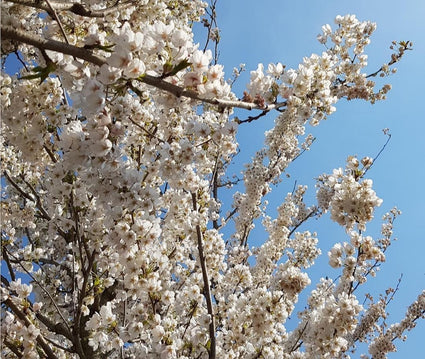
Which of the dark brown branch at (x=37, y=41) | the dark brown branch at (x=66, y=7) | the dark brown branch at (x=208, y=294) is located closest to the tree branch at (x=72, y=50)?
the dark brown branch at (x=37, y=41)

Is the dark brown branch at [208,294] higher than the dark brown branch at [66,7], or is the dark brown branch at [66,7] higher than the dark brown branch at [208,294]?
the dark brown branch at [66,7]

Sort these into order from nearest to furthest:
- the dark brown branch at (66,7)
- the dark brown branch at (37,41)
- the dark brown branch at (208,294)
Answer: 1. the dark brown branch at (37,41)
2. the dark brown branch at (66,7)
3. the dark brown branch at (208,294)

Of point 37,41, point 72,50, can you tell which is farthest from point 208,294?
point 37,41

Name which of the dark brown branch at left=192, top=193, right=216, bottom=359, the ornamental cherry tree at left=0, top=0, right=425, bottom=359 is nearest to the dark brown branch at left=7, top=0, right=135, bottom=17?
the ornamental cherry tree at left=0, top=0, right=425, bottom=359

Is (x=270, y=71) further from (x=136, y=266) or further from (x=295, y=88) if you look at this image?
(x=136, y=266)

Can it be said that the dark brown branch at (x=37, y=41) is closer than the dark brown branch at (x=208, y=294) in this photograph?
Yes

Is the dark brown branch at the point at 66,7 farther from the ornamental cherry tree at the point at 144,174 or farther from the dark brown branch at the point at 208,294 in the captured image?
the dark brown branch at the point at 208,294

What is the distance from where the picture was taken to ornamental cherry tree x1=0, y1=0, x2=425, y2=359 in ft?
8.98

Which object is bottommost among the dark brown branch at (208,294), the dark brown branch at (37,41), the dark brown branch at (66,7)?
the dark brown branch at (208,294)

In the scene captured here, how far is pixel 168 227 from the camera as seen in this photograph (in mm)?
5277

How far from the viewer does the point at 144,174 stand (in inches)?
158

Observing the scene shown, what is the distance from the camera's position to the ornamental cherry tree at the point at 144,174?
108 inches

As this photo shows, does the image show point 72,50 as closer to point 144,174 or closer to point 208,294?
point 144,174

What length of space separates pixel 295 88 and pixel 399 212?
577 centimetres
